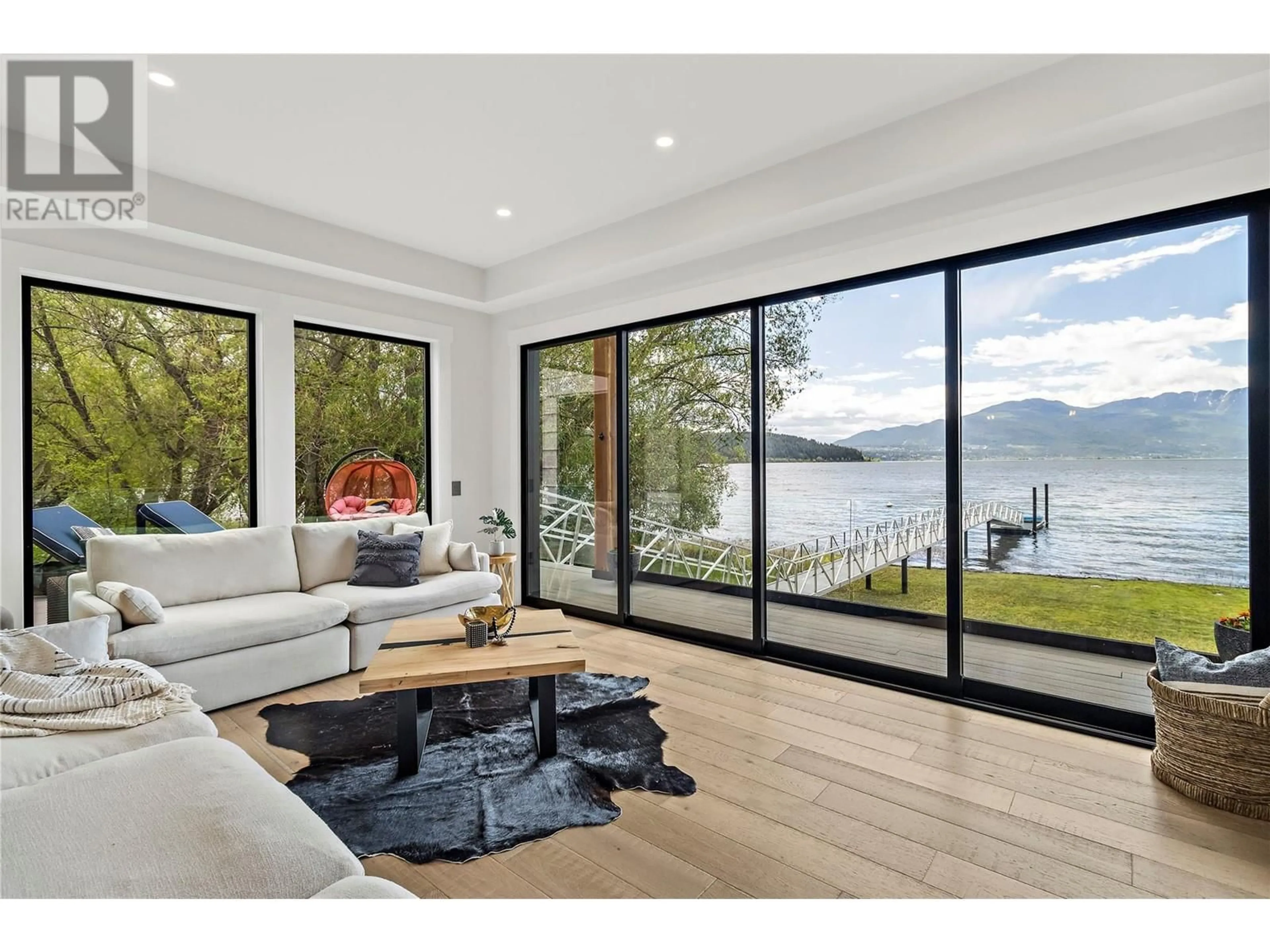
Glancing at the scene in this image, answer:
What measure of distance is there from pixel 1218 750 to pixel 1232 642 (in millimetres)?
549

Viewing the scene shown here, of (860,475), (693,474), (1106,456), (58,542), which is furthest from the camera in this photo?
(693,474)

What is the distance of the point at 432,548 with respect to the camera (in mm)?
4391

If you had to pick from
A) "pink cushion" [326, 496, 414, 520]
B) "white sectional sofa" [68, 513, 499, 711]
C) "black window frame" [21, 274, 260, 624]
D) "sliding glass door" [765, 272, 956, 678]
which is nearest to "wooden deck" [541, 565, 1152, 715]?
Answer: "sliding glass door" [765, 272, 956, 678]

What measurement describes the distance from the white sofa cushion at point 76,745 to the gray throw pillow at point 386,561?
1.96m

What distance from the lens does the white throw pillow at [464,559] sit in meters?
4.49

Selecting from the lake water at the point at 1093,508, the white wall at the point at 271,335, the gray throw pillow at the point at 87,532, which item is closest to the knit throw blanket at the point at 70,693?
the white wall at the point at 271,335

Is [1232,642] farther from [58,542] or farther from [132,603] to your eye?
[58,542]

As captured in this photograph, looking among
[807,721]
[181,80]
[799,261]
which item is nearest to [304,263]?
[181,80]

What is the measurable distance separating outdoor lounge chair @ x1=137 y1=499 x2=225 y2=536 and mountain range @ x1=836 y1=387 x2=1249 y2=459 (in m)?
4.20

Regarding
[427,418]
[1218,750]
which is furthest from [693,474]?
[1218,750]

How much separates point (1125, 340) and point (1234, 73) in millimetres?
1034

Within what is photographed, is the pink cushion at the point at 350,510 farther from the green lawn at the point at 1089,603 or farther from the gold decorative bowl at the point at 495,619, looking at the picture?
the green lawn at the point at 1089,603
